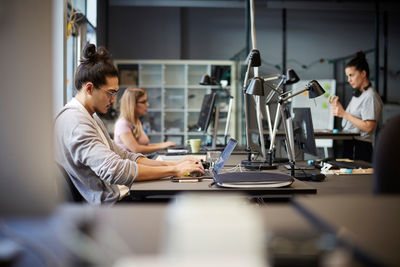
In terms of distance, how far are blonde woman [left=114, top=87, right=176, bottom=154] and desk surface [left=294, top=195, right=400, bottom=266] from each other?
9.67 ft

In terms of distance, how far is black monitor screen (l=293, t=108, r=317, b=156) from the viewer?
2348mm

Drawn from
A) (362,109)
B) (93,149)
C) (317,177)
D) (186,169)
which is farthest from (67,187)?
(362,109)

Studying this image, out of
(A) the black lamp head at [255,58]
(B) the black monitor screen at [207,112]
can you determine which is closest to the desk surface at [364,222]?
(A) the black lamp head at [255,58]

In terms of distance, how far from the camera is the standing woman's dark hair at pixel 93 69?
1982 millimetres

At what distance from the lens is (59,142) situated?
1.83m

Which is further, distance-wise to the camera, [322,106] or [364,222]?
[322,106]

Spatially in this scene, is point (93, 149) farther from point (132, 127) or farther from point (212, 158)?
point (132, 127)

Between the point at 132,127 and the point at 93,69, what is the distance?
1.70 metres

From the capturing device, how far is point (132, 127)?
366 centimetres

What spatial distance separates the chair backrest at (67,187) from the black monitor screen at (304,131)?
131 centimetres

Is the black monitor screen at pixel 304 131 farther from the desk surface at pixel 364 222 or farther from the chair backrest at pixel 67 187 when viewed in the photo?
the desk surface at pixel 364 222

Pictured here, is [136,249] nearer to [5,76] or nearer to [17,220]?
[17,220]

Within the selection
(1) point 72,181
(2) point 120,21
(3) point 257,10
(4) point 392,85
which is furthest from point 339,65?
(1) point 72,181

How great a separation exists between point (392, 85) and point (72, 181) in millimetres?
7391
